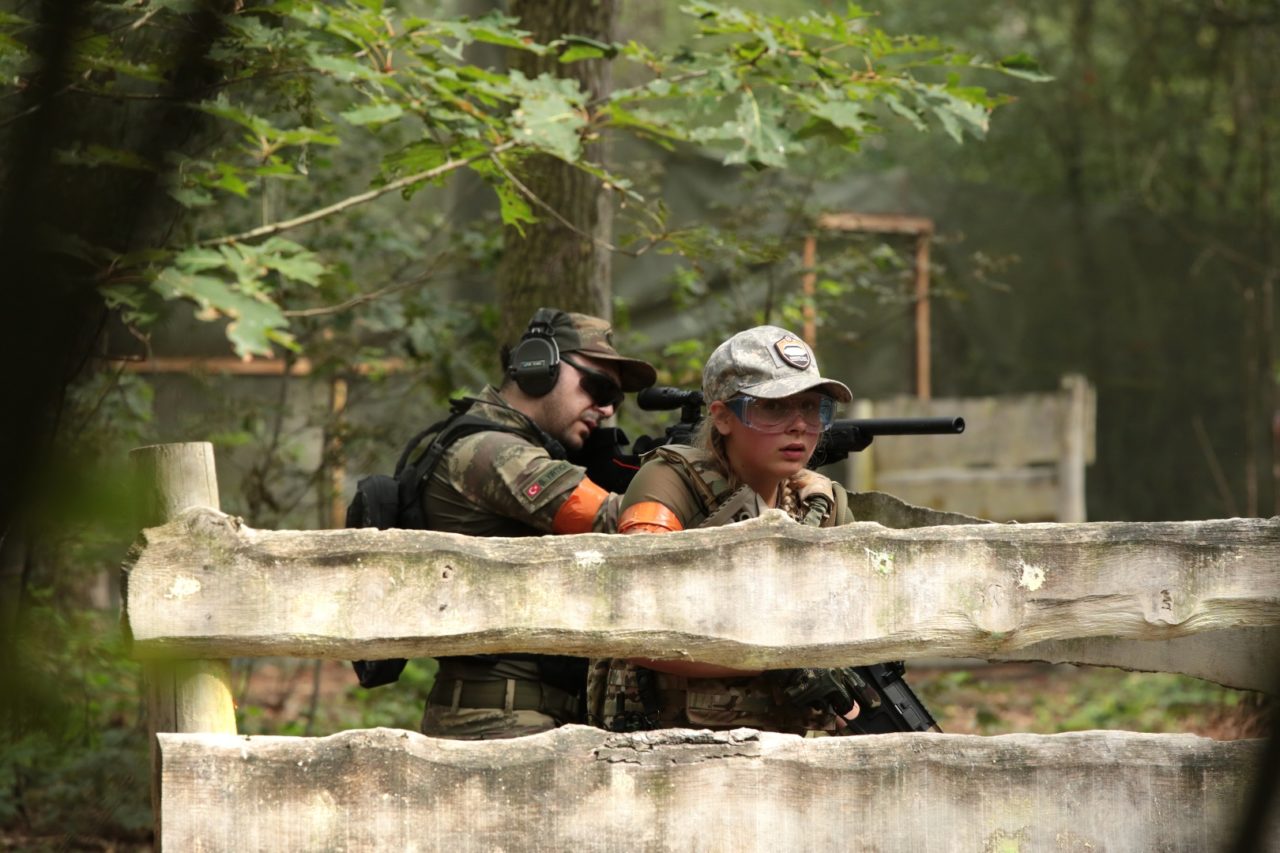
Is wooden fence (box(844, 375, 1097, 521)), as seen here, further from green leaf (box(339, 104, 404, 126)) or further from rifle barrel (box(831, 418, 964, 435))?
green leaf (box(339, 104, 404, 126))

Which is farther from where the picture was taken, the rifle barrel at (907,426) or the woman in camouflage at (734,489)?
the rifle barrel at (907,426)

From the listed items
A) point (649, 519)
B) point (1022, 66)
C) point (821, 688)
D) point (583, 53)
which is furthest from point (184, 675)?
point (1022, 66)

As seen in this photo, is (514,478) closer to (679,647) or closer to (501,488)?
(501,488)

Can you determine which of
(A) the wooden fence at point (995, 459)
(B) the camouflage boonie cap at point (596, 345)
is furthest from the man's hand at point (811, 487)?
(A) the wooden fence at point (995, 459)

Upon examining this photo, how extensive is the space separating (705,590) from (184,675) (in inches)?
34.9

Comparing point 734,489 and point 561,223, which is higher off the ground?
point 561,223

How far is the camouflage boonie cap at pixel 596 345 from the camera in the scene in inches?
153

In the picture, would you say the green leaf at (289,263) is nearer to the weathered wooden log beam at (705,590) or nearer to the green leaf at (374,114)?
the green leaf at (374,114)

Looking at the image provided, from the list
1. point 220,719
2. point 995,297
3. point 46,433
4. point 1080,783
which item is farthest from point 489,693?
point 995,297

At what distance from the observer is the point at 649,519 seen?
2857 mm

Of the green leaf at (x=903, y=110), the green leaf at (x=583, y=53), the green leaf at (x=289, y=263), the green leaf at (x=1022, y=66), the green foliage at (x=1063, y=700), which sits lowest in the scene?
the green foliage at (x=1063, y=700)

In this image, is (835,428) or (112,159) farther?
(835,428)

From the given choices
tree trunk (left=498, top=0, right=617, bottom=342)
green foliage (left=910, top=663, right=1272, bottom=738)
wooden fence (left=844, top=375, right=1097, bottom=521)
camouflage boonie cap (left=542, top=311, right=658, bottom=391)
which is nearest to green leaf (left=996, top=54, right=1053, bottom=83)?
camouflage boonie cap (left=542, top=311, right=658, bottom=391)

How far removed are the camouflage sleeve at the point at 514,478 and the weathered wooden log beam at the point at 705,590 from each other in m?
1.10
